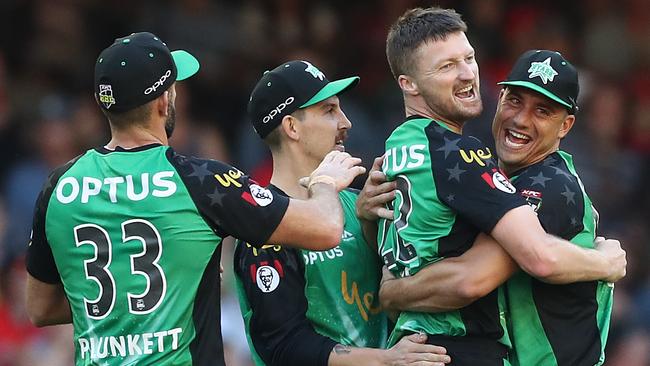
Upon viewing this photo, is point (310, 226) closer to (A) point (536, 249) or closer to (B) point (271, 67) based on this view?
(A) point (536, 249)

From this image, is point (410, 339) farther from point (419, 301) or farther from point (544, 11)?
point (544, 11)

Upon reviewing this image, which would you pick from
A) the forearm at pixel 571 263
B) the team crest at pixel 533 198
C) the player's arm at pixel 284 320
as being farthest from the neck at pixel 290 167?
the forearm at pixel 571 263

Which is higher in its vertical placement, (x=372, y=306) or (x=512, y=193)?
(x=512, y=193)

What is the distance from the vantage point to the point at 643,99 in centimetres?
1168

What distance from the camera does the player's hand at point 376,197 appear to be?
564cm

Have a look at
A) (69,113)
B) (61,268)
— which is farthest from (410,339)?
(69,113)

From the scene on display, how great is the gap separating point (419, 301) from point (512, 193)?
60cm

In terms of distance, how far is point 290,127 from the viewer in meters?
6.19

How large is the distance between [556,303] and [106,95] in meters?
2.04

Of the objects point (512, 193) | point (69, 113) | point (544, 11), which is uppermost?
point (512, 193)

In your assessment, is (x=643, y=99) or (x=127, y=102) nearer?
(x=127, y=102)

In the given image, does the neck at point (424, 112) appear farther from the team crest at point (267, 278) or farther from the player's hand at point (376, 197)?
the team crest at point (267, 278)

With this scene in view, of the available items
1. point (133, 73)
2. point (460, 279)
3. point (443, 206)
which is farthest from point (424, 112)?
point (133, 73)

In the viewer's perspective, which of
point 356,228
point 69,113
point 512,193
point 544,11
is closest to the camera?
point 512,193
